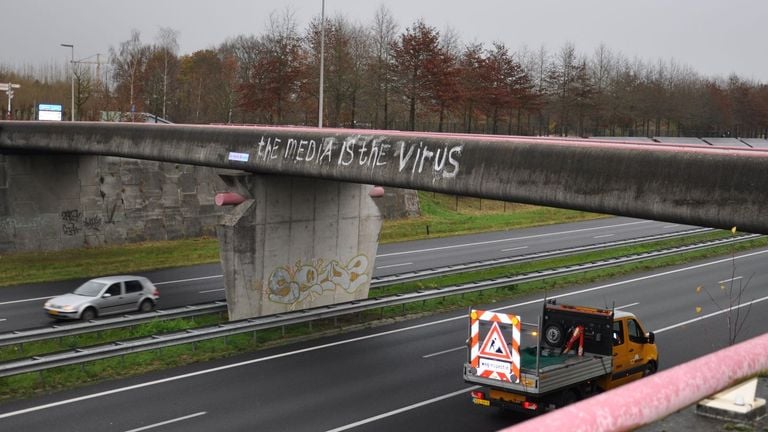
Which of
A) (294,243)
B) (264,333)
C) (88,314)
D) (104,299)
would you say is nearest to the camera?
(264,333)

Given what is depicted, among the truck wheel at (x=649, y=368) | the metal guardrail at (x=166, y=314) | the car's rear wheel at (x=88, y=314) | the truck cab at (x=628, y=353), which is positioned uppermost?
the truck cab at (x=628, y=353)

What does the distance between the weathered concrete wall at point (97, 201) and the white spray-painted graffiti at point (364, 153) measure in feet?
60.0

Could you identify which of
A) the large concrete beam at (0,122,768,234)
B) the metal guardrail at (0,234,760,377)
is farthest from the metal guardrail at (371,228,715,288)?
the large concrete beam at (0,122,768,234)

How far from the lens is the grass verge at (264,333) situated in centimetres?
2128

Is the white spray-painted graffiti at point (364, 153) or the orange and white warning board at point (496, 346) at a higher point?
the white spray-painted graffiti at point (364, 153)

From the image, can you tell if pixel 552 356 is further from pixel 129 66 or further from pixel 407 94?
pixel 129 66

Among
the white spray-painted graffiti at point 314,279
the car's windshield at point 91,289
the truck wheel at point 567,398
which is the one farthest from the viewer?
the white spray-painted graffiti at point 314,279

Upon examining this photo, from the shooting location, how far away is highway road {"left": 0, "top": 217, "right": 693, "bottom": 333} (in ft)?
101

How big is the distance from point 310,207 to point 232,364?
7663 millimetres

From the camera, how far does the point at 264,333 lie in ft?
87.0

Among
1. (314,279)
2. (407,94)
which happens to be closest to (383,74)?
(407,94)

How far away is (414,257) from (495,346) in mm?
25268

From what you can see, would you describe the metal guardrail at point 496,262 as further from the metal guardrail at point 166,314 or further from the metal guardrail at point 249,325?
the metal guardrail at point 249,325

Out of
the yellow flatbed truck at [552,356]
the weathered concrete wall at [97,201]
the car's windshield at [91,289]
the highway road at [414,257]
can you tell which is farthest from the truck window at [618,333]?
the weathered concrete wall at [97,201]
